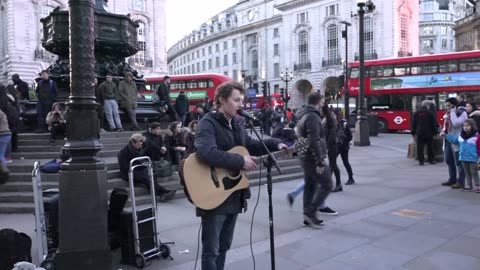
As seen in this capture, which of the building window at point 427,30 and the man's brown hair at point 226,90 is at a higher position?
the building window at point 427,30

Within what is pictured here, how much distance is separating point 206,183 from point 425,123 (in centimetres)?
1061

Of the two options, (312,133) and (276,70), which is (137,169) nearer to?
(312,133)

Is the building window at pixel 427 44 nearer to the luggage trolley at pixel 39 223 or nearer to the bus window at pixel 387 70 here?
the bus window at pixel 387 70

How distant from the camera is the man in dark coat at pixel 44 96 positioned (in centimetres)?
1066

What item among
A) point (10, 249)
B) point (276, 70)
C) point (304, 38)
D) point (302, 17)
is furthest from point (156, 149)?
point (276, 70)

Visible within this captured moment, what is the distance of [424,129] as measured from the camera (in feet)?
40.7

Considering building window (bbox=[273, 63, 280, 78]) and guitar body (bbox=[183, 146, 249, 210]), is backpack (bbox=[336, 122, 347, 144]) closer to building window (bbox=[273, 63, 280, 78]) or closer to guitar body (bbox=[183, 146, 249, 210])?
guitar body (bbox=[183, 146, 249, 210])

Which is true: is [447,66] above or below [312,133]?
above

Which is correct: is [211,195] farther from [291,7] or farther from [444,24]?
[444,24]

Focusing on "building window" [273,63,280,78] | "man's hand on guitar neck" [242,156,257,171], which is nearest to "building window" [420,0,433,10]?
"building window" [273,63,280,78]

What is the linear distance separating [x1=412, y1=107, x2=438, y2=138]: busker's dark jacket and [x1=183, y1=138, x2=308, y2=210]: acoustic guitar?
10.4m

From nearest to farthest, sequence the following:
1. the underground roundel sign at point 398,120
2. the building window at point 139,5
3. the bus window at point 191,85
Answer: the underground roundel sign at point 398,120 → the bus window at point 191,85 → the building window at point 139,5

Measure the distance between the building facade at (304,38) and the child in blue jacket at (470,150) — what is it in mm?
36884

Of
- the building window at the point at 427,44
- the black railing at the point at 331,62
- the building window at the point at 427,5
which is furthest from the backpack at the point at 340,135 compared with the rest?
the building window at the point at 427,5
